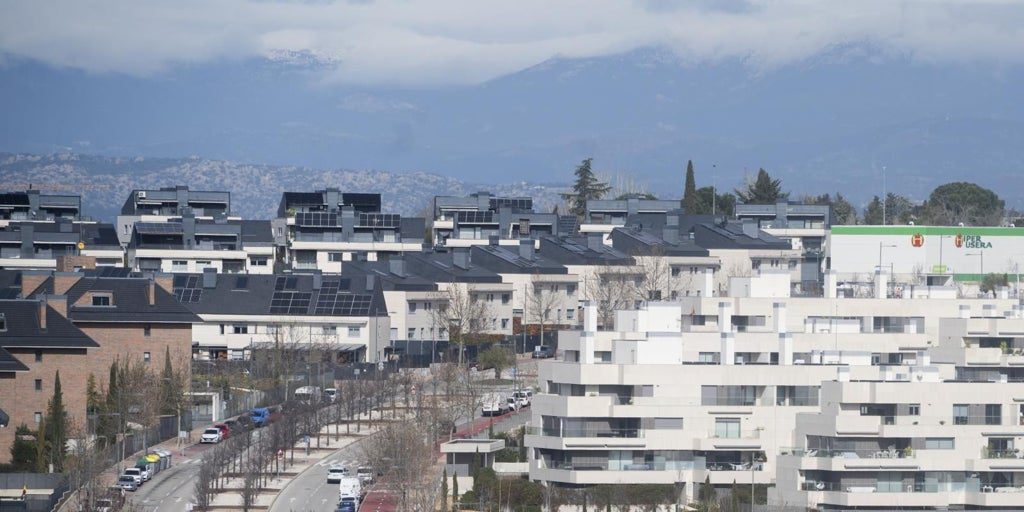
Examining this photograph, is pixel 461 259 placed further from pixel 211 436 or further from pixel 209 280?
pixel 211 436

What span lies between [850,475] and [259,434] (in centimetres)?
2030

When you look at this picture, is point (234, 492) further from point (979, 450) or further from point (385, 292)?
point (385, 292)

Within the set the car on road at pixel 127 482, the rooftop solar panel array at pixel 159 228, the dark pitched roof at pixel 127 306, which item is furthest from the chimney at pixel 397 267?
the car on road at pixel 127 482

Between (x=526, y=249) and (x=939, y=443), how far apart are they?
2381 inches

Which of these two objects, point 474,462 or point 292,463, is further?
point 292,463

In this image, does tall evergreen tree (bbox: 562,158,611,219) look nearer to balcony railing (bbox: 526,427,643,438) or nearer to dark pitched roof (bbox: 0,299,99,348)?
dark pitched roof (bbox: 0,299,99,348)

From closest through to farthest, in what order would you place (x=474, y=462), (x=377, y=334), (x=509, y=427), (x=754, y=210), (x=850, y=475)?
(x=850, y=475) → (x=474, y=462) → (x=509, y=427) → (x=377, y=334) → (x=754, y=210)

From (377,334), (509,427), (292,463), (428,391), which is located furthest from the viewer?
(377,334)

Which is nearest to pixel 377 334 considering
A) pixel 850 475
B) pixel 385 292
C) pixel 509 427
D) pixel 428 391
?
pixel 385 292

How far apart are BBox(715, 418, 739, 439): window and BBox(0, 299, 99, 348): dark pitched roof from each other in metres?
21.7

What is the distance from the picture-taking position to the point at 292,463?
67375 millimetres

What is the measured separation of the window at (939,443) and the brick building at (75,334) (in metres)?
27.3

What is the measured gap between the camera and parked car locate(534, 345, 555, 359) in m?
101

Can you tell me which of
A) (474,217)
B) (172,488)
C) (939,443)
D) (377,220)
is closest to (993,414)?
(939,443)
